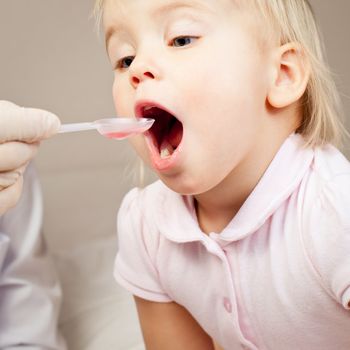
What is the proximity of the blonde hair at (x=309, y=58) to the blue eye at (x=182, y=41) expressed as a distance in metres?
0.09

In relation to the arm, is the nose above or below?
above

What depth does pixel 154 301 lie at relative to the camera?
2.76 feet

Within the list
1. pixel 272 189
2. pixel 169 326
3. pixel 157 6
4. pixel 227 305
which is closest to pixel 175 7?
pixel 157 6

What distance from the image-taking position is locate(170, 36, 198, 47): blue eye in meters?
0.61

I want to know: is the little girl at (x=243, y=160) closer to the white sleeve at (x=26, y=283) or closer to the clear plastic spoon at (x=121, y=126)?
the clear plastic spoon at (x=121, y=126)

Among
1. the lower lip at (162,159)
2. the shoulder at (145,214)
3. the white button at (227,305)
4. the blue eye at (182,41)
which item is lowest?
the white button at (227,305)

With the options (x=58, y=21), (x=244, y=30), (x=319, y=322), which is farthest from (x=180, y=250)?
(x=58, y=21)

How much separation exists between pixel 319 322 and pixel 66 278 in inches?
24.3

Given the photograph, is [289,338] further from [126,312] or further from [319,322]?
[126,312]

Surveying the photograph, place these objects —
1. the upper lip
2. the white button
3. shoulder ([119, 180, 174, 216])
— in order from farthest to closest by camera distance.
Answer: shoulder ([119, 180, 174, 216]) < the white button < the upper lip

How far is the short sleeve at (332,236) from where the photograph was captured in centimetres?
58

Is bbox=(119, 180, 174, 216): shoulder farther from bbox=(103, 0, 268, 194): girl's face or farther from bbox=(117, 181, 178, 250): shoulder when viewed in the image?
bbox=(103, 0, 268, 194): girl's face

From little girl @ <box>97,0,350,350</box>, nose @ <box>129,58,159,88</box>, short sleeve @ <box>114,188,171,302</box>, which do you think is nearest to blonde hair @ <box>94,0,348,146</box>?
little girl @ <box>97,0,350,350</box>

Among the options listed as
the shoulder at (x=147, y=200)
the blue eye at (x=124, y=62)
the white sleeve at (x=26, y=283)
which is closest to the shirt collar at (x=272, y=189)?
the shoulder at (x=147, y=200)
